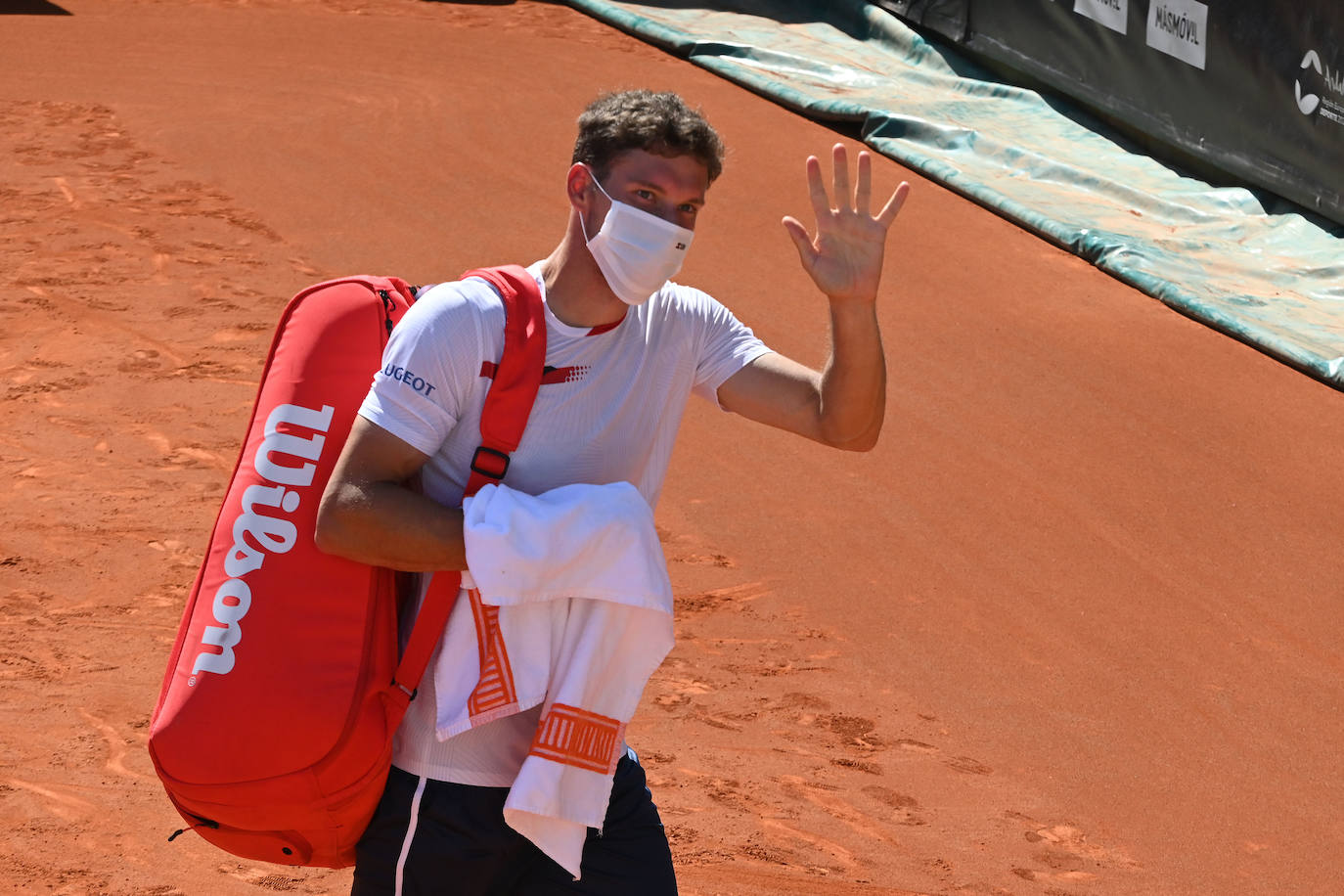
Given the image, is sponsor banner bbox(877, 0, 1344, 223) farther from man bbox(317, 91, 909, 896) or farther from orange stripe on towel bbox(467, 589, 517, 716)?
orange stripe on towel bbox(467, 589, 517, 716)

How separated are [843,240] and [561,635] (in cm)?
97

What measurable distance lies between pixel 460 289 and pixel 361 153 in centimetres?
900

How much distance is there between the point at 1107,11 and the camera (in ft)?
39.9

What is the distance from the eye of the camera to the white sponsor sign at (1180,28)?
11.3m

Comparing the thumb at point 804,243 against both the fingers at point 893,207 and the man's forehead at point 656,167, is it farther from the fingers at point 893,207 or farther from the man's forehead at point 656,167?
the man's forehead at point 656,167

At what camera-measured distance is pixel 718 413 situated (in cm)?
802

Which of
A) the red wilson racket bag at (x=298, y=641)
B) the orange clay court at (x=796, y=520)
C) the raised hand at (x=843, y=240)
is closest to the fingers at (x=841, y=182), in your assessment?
the raised hand at (x=843, y=240)

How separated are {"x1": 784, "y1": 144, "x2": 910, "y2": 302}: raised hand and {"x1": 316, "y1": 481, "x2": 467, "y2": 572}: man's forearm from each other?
88 cm

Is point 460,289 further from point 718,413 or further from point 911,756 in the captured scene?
point 718,413

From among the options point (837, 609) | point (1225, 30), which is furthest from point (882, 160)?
point (837, 609)

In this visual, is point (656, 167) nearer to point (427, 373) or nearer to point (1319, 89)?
point (427, 373)

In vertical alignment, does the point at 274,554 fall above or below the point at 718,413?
above

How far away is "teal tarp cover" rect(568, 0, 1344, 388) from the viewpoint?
9867 mm

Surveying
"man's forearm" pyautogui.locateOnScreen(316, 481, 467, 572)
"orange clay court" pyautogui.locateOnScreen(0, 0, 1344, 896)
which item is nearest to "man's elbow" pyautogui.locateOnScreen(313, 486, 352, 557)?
"man's forearm" pyautogui.locateOnScreen(316, 481, 467, 572)
